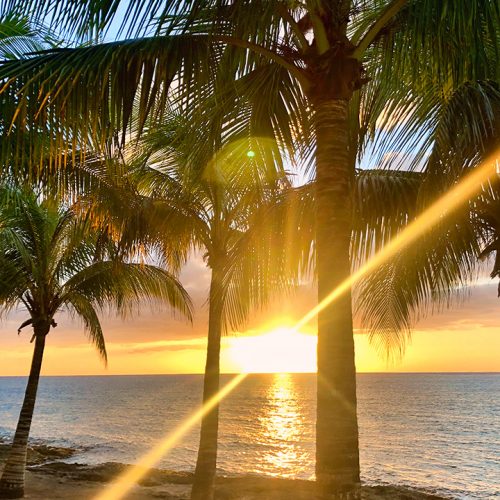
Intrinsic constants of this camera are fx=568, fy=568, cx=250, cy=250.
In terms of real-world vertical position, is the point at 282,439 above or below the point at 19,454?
below

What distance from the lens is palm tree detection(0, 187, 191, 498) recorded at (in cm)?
1232

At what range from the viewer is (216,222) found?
12094 mm

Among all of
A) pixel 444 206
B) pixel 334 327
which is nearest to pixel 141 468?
pixel 444 206

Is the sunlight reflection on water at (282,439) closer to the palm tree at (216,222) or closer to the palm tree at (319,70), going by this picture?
the palm tree at (216,222)

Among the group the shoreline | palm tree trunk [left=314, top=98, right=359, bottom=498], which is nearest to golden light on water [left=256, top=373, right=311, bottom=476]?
the shoreline

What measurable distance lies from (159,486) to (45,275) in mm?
9482

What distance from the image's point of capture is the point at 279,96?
6.36 m

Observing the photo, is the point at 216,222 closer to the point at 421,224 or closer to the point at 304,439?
the point at 421,224

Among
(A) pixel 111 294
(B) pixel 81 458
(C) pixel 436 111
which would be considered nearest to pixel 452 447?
(B) pixel 81 458

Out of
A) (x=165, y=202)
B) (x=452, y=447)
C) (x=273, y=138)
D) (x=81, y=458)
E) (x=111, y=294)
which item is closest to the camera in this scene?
(x=273, y=138)

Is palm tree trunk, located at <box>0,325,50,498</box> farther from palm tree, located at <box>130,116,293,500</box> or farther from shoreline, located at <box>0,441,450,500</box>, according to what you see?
palm tree, located at <box>130,116,293,500</box>

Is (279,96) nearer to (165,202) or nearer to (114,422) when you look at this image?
(165,202)

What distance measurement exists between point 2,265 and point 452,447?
4035 centimetres

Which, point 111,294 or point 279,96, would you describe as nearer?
point 279,96
